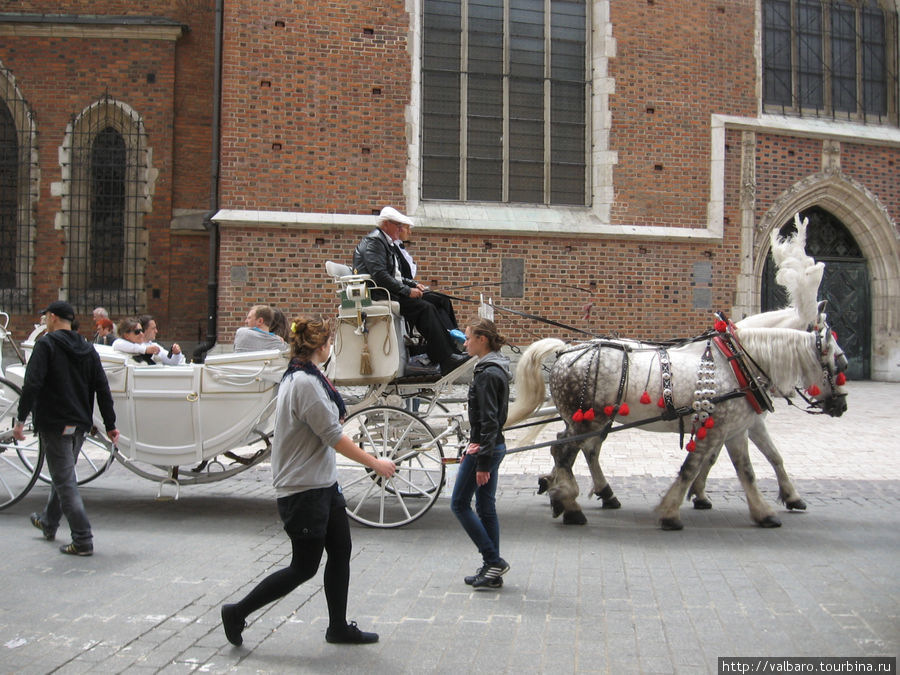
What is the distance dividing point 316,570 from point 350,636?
33cm

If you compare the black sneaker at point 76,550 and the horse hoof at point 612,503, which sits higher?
the horse hoof at point 612,503

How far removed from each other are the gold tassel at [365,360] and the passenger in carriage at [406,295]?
40 cm

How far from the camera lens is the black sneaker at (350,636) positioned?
3.81 metres

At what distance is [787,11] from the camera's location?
15914mm

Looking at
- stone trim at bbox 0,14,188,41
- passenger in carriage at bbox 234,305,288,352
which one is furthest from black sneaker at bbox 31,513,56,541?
stone trim at bbox 0,14,188,41

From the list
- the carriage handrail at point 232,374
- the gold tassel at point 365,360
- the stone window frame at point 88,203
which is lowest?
the carriage handrail at point 232,374

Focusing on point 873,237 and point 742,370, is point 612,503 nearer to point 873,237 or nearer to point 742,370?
point 742,370

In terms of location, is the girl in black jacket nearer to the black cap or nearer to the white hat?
the white hat

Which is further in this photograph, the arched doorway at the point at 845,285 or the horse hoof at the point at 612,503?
the arched doorway at the point at 845,285

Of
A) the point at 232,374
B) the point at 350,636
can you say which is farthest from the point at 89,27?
the point at 350,636

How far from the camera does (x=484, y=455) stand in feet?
15.4

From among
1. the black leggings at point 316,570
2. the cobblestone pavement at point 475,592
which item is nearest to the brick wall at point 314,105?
the cobblestone pavement at point 475,592

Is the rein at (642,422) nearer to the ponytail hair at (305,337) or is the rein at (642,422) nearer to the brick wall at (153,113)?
the ponytail hair at (305,337)

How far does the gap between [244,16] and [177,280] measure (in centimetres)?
467
